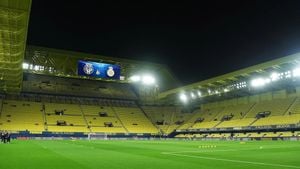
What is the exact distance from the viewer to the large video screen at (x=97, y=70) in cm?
4742

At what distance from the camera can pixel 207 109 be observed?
7938cm

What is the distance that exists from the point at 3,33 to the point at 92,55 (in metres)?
25.9

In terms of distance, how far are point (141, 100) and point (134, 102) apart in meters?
2.42

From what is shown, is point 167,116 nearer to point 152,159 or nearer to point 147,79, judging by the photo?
point 147,79

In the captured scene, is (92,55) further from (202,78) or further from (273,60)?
(273,60)

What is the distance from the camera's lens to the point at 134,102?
89.1m

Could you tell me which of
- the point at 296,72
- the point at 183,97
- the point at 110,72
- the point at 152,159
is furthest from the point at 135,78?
the point at 152,159

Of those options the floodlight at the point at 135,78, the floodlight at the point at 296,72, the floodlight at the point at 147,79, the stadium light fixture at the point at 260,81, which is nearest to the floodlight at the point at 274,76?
the stadium light fixture at the point at 260,81

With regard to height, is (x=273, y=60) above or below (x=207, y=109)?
above

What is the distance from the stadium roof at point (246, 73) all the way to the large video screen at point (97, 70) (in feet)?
67.8

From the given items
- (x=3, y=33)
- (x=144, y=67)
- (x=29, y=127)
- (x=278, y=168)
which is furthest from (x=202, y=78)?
(x=278, y=168)

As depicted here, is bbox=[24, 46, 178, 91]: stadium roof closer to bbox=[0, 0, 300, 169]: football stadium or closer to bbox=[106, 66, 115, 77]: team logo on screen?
bbox=[0, 0, 300, 169]: football stadium

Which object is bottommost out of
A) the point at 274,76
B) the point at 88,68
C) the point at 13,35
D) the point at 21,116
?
the point at 21,116

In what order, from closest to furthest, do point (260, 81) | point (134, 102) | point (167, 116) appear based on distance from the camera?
point (260, 81), point (167, 116), point (134, 102)
